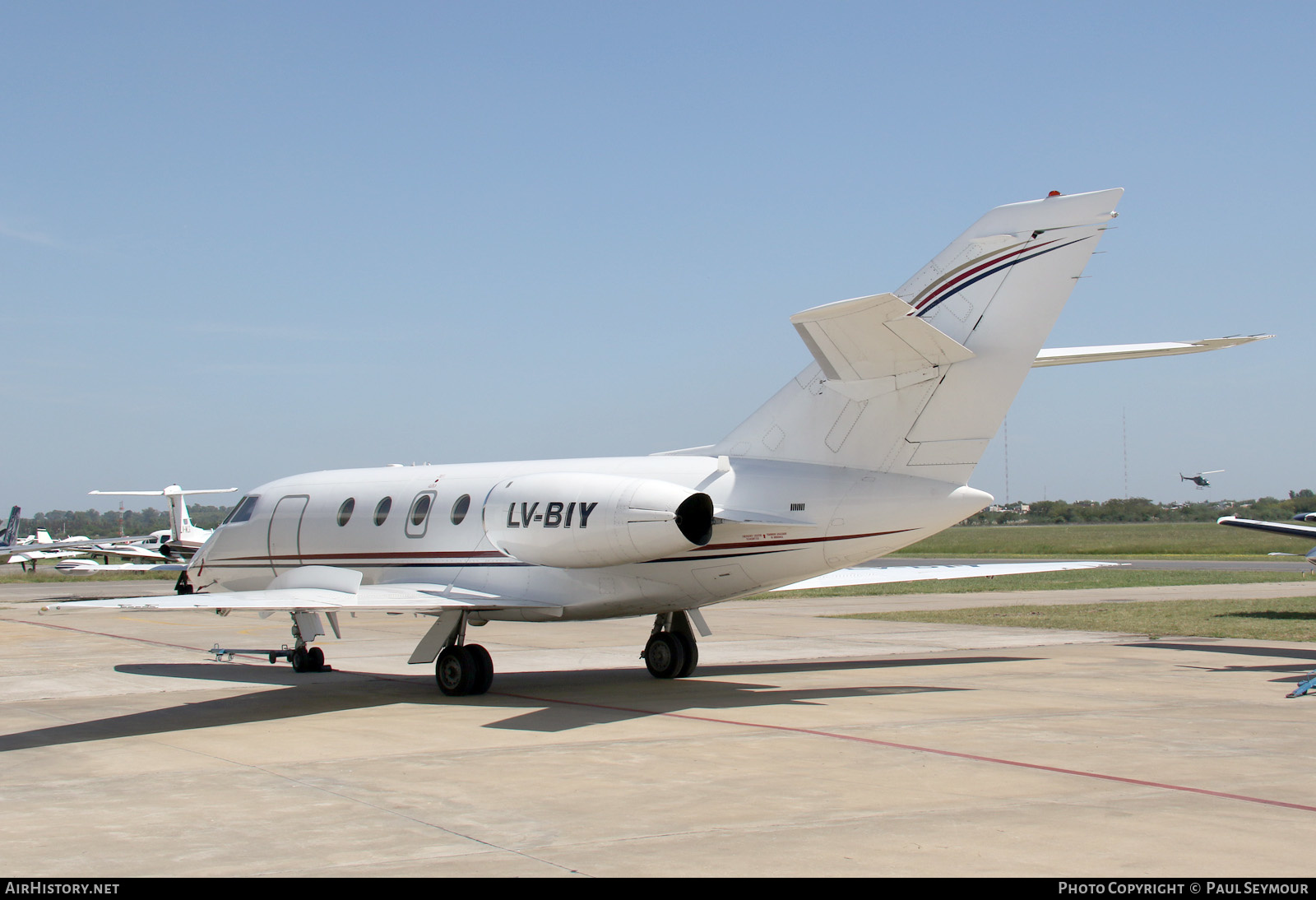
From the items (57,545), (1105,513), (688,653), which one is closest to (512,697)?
(688,653)

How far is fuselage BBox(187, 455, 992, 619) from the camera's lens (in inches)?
471

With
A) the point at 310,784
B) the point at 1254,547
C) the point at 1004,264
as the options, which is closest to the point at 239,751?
the point at 310,784

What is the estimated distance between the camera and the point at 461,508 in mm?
14586

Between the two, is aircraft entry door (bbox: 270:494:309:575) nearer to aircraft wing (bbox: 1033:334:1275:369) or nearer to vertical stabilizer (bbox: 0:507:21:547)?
aircraft wing (bbox: 1033:334:1275:369)

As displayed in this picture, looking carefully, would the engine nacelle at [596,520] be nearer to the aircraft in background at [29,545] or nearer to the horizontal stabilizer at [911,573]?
the horizontal stabilizer at [911,573]

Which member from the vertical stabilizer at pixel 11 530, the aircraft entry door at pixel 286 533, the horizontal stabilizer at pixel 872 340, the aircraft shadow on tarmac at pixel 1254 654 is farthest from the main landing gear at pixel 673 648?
the vertical stabilizer at pixel 11 530

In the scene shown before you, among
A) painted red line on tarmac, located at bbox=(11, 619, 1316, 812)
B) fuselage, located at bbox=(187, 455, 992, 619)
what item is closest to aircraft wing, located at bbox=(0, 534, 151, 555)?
fuselage, located at bbox=(187, 455, 992, 619)

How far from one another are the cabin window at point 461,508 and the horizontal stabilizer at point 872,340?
16.7 ft

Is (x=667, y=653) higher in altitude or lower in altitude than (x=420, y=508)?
lower

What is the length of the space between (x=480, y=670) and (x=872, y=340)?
5.96m

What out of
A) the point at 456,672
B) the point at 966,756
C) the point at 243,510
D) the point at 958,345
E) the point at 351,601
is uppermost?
the point at 958,345

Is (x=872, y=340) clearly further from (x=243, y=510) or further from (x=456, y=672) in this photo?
(x=243, y=510)

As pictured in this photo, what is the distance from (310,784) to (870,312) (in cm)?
623
